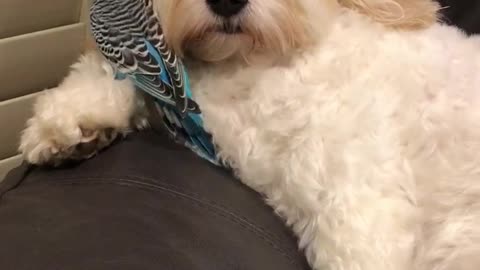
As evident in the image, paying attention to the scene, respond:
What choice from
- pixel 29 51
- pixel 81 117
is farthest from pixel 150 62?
pixel 29 51

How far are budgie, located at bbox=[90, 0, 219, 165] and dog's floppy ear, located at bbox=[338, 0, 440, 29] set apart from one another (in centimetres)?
34

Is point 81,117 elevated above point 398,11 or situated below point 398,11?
below

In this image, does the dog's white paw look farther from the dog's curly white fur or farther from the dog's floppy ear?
the dog's floppy ear

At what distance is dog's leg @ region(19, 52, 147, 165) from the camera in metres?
1.19

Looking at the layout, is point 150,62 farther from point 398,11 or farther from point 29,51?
point 29,51

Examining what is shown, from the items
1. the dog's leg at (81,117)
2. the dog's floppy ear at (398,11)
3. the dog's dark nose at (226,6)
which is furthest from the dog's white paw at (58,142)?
the dog's floppy ear at (398,11)

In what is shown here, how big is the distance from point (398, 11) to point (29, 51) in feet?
3.66

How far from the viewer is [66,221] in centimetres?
105

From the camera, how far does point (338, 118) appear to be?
1.16 m

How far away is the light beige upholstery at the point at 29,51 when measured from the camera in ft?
6.58

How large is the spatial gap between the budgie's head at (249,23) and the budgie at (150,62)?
3 cm

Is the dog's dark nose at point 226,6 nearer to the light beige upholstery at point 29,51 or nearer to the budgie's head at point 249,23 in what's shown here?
the budgie's head at point 249,23

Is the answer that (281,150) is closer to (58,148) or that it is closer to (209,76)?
(209,76)

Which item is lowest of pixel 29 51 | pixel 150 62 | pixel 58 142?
pixel 29 51
